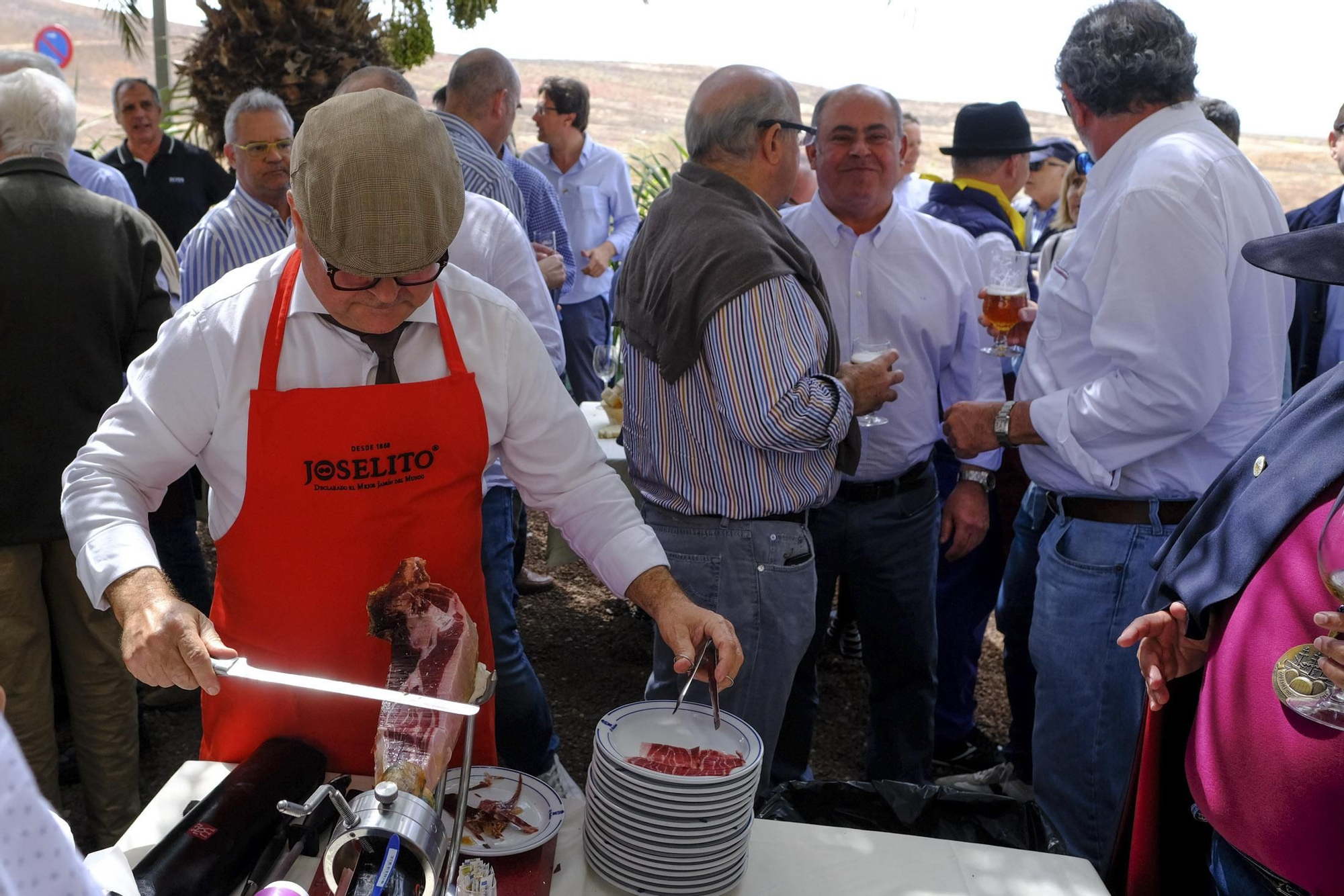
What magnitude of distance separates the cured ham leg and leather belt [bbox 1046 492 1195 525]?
1613 millimetres

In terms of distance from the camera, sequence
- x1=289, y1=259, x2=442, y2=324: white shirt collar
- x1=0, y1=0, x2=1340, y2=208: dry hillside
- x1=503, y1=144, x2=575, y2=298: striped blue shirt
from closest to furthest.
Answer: x1=289, y1=259, x2=442, y2=324: white shirt collar < x1=503, y1=144, x2=575, y2=298: striped blue shirt < x1=0, y1=0, x2=1340, y2=208: dry hillside

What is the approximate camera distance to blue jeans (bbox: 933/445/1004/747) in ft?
12.8

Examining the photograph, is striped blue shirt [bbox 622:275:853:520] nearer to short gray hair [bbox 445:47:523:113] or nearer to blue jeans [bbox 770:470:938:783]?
blue jeans [bbox 770:470:938:783]

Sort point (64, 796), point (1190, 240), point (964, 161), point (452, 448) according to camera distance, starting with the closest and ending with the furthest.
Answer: point (452, 448) < point (1190, 240) < point (64, 796) < point (964, 161)

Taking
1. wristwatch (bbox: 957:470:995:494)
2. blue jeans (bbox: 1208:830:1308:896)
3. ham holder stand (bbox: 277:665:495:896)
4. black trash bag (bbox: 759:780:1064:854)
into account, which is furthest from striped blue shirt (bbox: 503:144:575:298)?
ham holder stand (bbox: 277:665:495:896)

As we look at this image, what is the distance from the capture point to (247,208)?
370 cm

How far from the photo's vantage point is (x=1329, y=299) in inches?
150

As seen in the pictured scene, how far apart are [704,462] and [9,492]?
6.45ft

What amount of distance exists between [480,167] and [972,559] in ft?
7.80

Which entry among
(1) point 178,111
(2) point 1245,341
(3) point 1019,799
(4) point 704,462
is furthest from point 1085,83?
(1) point 178,111

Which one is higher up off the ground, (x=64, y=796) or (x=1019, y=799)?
(x=1019, y=799)

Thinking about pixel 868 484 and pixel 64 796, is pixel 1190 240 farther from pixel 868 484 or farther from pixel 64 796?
pixel 64 796

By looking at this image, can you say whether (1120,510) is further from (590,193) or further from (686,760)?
(590,193)

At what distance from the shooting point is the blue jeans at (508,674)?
3.01 m
